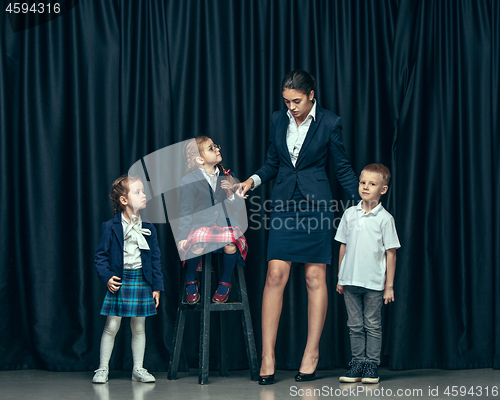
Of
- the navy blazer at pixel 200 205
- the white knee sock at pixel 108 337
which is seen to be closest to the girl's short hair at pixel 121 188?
the navy blazer at pixel 200 205

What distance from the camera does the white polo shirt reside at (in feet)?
8.04

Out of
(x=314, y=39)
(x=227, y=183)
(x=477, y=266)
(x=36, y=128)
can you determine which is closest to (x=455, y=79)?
(x=314, y=39)

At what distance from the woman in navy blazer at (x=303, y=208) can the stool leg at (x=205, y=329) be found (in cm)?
27

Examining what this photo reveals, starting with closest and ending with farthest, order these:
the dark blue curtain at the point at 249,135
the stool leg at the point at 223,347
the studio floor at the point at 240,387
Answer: the studio floor at the point at 240,387 → the stool leg at the point at 223,347 → the dark blue curtain at the point at 249,135

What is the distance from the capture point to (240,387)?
7.80 ft

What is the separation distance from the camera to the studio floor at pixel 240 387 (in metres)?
2.23

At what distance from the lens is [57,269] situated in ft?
9.20

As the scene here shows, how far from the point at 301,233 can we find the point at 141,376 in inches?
41.0

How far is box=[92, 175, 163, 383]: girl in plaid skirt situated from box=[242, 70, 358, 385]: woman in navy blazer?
55 cm

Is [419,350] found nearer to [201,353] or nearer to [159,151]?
[201,353]

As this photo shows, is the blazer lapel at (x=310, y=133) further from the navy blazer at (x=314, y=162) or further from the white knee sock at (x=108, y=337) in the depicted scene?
the white knee sock at (x=108, y=337)

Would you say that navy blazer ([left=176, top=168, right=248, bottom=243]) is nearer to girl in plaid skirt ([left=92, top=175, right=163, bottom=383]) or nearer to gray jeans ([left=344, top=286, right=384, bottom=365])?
girl in plaid skirt ([left=92, top=175, right=163, bottom=383])

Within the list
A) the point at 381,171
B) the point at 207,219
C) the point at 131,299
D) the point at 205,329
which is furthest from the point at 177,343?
the point at 381,171

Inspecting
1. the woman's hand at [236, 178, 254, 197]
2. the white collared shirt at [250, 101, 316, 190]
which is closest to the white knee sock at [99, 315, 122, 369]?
the woman's hand at [236, 178, 254, 197]
